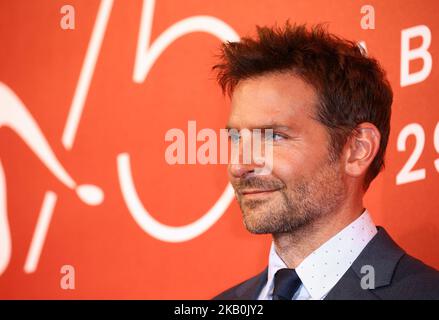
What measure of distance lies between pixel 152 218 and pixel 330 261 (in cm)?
67

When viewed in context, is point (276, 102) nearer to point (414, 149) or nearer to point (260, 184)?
point (260, 184)

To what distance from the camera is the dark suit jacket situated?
1259mm

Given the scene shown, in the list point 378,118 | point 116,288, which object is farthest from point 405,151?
point 116,288

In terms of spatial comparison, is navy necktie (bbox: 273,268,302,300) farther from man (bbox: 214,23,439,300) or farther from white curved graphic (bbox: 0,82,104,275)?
white curved graphic (bbox: 0,82,104,275)

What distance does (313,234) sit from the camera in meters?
1.36

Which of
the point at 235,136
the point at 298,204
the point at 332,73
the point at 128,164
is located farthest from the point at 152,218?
the point at 332,73

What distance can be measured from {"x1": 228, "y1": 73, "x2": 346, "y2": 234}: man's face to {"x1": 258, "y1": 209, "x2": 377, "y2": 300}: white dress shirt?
6 cm

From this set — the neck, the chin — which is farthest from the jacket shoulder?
the chin

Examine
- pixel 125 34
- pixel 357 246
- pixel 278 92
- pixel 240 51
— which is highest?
pixel 125 34

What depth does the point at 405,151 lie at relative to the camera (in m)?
1.74
